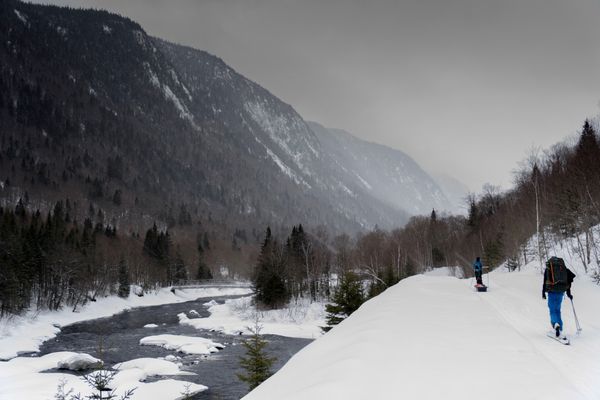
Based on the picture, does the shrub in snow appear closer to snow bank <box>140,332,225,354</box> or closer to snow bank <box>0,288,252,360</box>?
snow bank <box>140,332,225,354</box>

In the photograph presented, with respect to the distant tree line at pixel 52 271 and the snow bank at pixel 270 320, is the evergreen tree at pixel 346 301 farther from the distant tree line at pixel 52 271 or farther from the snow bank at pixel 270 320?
the distant tree line at pixel 52 271

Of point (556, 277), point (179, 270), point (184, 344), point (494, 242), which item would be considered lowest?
point (184, 344)

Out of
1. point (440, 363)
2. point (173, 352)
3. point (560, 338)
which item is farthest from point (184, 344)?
point (440, 363)

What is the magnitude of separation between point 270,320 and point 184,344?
20.7 m

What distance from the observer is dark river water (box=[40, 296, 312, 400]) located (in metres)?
26.5

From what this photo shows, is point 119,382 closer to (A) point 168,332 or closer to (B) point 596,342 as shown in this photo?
(A) point 168,332

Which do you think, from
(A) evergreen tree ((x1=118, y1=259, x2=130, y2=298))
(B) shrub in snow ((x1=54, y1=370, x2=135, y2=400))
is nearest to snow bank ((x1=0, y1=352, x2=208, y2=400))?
(B) shrub in snow ((x1=54, y1=370, x2=135, y2=400))

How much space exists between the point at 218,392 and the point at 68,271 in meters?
48.8

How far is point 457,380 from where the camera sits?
6.32 m

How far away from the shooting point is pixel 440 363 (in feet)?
23.4

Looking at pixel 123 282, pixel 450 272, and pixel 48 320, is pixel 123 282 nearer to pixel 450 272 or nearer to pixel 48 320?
pixel 48 320

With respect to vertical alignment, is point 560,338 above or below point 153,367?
above

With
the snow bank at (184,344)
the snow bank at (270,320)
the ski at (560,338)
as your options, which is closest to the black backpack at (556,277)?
the ski at (560,338)

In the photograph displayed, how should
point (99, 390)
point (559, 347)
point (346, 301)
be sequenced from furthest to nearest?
point (346, 301) → point (99, 390) → point (559, 347)
